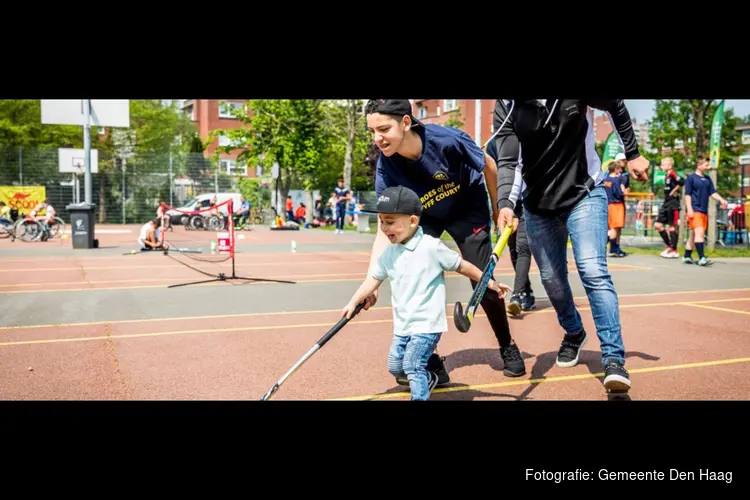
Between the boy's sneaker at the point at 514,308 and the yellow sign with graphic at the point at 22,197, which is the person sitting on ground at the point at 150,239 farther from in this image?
the yellow sign with graphic at the point at 22,197

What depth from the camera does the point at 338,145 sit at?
126ft

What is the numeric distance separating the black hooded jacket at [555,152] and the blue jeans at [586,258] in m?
0.09

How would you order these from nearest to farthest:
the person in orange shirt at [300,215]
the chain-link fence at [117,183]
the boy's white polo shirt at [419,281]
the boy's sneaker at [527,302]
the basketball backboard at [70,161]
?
the boy's white polo shirt at [419,281], the boy's sneaker at [527,302], the basketball backboard at [70,161], the chain-link fence at [117,183], the person in orange shirt at [300,215]

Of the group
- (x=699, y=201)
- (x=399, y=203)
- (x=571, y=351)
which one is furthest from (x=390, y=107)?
(x=699, y=201)

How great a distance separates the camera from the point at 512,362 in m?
4.91

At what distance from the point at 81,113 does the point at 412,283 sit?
1609cm

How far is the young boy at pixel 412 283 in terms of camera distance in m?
3.91

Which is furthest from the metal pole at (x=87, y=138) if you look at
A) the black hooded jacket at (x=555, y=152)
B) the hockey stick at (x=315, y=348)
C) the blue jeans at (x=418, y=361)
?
the blue jeans at (x=418, y=361)

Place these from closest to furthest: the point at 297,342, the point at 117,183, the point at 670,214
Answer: the point at 297,342, the point at 670,214, the point at 117,183

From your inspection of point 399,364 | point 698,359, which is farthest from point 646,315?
point 399,364

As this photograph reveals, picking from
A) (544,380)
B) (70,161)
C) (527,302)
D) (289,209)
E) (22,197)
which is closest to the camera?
(544,380)

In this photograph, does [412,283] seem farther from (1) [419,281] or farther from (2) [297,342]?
(2) [297,342]
